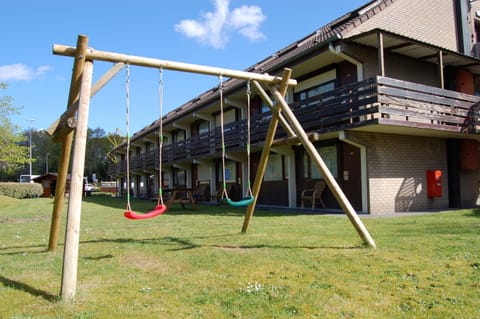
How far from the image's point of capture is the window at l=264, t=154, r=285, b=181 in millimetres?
16953

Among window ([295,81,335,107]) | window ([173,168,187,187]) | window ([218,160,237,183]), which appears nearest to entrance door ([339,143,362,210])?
window ([295,81,335,107])

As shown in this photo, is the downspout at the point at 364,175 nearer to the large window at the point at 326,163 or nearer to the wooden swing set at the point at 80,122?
the large window at the point at 326,163

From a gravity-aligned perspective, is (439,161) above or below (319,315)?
above

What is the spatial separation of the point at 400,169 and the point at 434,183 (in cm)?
162

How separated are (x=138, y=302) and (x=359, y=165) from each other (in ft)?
33.6

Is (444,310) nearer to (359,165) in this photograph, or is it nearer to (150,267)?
(150,267)

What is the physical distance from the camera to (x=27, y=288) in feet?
14.3

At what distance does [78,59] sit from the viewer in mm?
4754

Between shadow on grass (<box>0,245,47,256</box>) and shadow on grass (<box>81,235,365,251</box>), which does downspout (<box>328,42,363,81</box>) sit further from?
shadow on grass (<box>0,245,47,256</box>)

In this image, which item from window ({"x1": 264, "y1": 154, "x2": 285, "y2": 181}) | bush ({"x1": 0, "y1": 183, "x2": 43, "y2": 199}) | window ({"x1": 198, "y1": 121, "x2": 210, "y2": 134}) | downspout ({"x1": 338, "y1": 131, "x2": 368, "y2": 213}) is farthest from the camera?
bush ({"x1": 0, "y1": 183, "x2": 43, "y2": 199})

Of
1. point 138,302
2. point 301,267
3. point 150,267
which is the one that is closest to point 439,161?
point 301,267

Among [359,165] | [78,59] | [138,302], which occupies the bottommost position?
[138,302]

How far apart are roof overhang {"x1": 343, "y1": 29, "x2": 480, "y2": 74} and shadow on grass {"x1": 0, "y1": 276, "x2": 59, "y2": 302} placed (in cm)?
1035

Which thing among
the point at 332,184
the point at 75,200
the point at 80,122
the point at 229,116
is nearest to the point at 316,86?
the point at 229,116
